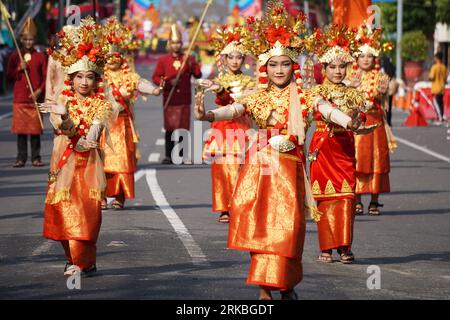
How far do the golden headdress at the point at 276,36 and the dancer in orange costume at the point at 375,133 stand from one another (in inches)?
194

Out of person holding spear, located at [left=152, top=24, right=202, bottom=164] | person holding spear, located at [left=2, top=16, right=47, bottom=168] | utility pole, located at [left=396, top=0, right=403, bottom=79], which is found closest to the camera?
person holding spear, located at [left=2, top=16, right=47, bottom=168]

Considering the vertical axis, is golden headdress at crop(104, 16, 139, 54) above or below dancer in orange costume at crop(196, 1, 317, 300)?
above

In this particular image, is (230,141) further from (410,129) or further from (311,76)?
(410,129)

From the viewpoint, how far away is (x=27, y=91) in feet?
78.5

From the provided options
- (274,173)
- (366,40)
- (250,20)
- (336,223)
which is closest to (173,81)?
(366,40)

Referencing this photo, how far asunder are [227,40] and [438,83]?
2105 centimetres

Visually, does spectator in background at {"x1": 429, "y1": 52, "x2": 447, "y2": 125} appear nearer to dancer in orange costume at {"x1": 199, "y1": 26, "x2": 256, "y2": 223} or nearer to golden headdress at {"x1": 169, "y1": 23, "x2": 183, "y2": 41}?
golden headdress at {"x1": 169, "y1": 23, "x2": 183, "y2": 41}

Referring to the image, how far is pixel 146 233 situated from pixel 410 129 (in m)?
20.6

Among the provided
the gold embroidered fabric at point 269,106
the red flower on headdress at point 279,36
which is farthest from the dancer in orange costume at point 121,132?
the gold embroidered fabric at point 269,106

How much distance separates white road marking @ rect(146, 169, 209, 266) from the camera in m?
12.8

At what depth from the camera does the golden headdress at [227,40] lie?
15.9m

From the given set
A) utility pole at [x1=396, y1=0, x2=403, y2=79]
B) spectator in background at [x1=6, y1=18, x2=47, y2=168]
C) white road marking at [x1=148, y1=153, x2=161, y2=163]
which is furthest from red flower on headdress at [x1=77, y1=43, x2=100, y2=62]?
utility pole at [x1=396, y1=0, x2=403, y2=79]

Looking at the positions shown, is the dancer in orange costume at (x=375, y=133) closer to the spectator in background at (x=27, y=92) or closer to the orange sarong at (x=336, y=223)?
the orange sarong at (x=336, y=223)
